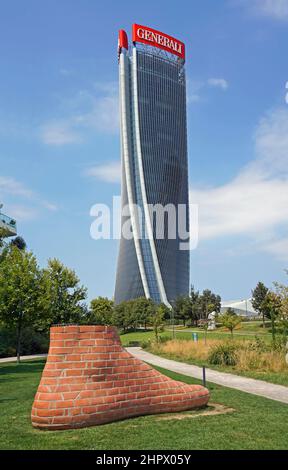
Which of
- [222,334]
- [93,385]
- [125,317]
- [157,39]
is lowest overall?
[222,334]

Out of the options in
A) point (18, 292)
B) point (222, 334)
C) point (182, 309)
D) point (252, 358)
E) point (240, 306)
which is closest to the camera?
point (252, 358)

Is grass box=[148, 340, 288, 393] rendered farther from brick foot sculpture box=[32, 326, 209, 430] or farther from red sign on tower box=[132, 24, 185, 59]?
red sign on tower box=[132, 24, 185, 59]

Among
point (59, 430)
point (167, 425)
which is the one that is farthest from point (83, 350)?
point (167, 425)

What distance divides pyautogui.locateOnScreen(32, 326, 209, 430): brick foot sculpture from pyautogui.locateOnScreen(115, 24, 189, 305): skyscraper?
317 ft

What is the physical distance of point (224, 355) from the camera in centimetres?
2009

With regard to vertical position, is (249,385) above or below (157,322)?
below

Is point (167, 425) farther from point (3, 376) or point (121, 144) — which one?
point (121, 144)

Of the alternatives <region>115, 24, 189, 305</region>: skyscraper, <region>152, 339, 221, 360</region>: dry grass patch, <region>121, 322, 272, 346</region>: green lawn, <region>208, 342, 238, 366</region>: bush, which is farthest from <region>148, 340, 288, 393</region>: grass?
<region>115, 24, 189, 305</region>: skyscraper

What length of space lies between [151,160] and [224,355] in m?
97.5

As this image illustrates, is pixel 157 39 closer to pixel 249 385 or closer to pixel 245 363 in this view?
pixel 245 363

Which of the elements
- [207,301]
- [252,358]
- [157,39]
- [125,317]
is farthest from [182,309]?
[157,39]

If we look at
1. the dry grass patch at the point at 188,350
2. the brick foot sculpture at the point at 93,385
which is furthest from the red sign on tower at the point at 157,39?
the brick foot sculpture at the point at 93,385

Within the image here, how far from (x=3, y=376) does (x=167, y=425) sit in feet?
38.6

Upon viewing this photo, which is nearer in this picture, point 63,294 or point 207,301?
point 63,294
